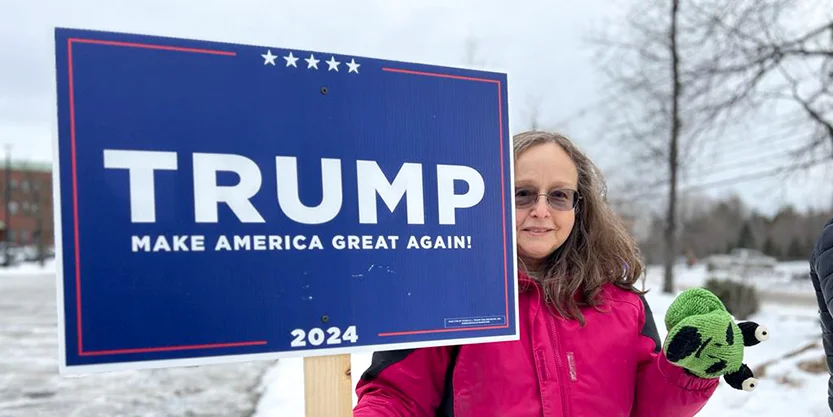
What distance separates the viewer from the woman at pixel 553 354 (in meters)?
1.60

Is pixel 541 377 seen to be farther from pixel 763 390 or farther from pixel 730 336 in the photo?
pixel 763 390

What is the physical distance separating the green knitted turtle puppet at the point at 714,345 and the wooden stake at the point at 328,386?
0.79m

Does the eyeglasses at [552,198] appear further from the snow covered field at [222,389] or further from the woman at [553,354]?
the snow covered field at [222,389]

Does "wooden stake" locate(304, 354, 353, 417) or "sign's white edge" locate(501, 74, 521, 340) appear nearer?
"wooden stake" locate(304, 354, 353, 417)

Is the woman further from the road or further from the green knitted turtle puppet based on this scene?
the road

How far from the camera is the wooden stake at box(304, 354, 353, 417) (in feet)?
4.35

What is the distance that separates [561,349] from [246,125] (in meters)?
1.02

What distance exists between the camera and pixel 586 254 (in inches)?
72.9

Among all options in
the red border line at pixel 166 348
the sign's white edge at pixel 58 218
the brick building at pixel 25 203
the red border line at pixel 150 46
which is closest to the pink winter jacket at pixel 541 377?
the red border line at pixel 166 348

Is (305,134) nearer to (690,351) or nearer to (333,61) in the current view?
(333,61)

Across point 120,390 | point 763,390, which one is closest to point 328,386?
point 763,390

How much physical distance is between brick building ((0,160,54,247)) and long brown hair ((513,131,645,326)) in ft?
193

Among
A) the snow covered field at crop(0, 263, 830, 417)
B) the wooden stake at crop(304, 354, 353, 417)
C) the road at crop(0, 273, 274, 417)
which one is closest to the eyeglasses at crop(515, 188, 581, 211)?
the wooden stake at crop(304, 354, 353, 417)

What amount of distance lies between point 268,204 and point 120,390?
19.8ft
